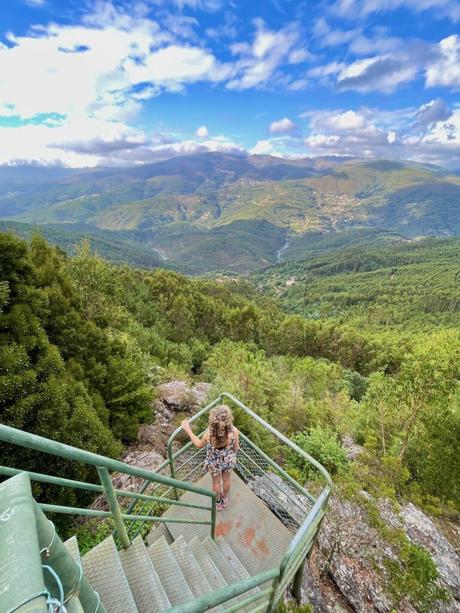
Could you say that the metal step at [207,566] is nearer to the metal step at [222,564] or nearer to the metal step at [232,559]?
the metal step at [222,564]

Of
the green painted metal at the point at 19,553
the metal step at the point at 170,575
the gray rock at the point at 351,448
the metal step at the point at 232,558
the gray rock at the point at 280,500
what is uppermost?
the green painted metal at the point at 19,553

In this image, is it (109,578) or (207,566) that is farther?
(207,566)

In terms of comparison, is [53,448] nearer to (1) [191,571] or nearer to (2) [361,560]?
(1) [191,571]

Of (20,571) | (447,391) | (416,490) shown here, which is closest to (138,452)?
(416,490)

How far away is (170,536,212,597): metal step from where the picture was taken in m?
3.53

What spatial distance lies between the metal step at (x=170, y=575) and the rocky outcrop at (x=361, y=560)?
247 cm

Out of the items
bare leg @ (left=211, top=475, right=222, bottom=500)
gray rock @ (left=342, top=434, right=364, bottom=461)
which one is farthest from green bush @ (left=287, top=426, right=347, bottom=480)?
bare leg @ (left=211, top=475, right=222, bottom=500)

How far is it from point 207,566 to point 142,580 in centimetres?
135

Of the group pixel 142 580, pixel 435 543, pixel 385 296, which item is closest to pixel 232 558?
pixel 142 580

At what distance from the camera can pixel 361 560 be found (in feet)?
17.5

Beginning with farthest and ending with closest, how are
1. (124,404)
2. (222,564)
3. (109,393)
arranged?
(124,404)
(109,393)
(222,564)

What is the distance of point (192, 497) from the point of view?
19.4ft

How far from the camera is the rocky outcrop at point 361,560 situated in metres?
4.84

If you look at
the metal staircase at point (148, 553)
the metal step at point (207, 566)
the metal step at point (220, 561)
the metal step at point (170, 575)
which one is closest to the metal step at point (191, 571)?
the metal staircase at point (148, 553)
